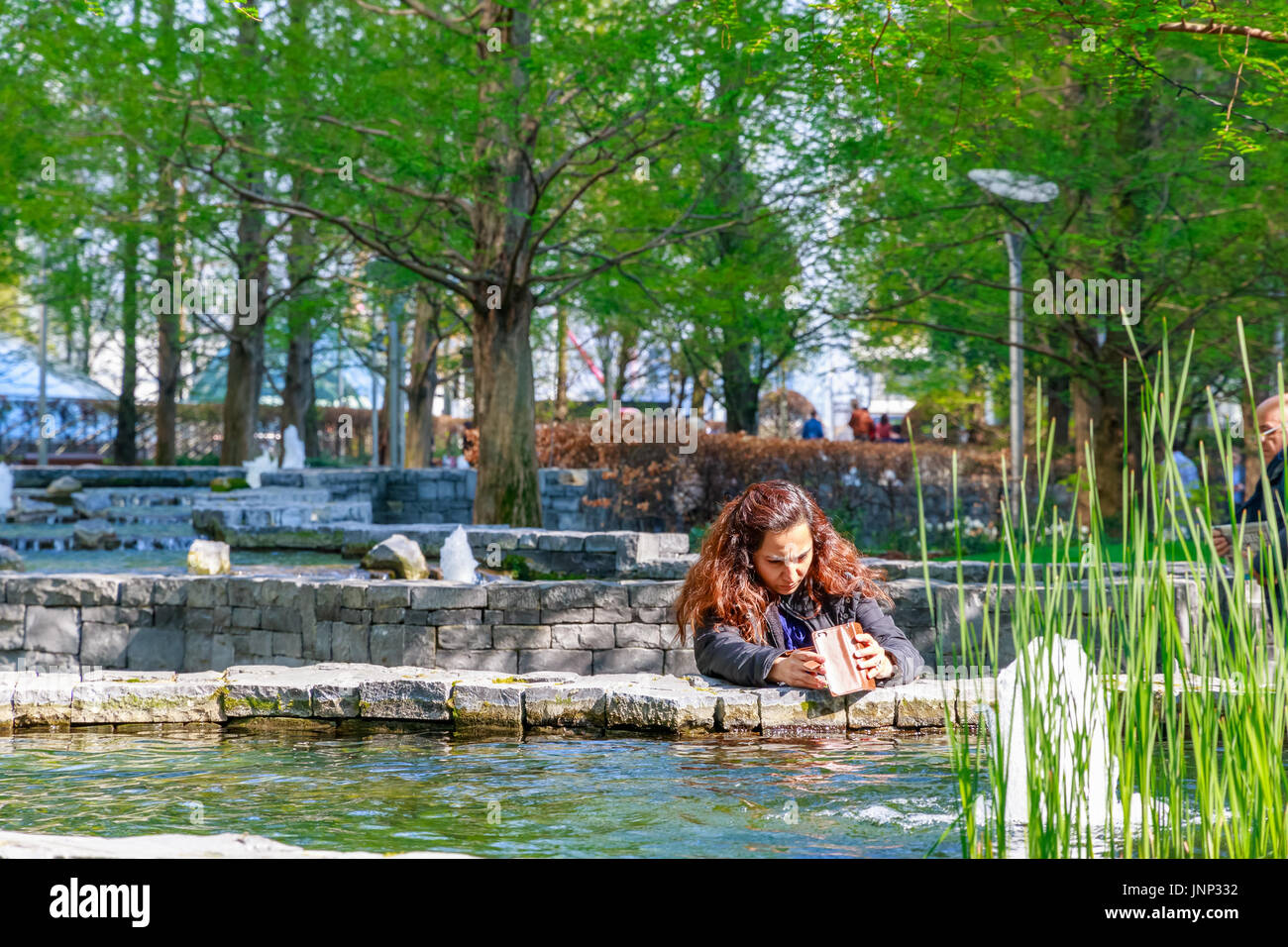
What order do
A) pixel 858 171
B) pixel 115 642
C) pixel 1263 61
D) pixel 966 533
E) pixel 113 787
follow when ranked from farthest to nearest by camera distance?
1. pixel 966 533
2. pixel 858 171
3. pixel 115 642
4. pixel 1263 61
5. pixel 113 787

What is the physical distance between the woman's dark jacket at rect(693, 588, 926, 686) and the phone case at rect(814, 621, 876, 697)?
0.79ft

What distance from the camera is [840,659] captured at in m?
4.68

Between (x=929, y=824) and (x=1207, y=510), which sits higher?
(x=1207, y=510)

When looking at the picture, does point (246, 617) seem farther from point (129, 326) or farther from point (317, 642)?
point (129, 326)

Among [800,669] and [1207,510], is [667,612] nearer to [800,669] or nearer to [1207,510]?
[800,669]

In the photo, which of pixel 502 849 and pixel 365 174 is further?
pixel 365 174

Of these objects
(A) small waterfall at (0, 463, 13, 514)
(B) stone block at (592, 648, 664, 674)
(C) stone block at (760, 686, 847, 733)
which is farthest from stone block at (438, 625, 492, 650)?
(A) small waterfall at (0, 463, 13, 514)

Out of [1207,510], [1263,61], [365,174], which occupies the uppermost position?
[365,174]

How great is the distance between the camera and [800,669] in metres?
4.82

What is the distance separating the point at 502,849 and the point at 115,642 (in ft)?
19.1

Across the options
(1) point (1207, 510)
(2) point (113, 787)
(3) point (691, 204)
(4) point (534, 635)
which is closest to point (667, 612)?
(4) point (534, 635)

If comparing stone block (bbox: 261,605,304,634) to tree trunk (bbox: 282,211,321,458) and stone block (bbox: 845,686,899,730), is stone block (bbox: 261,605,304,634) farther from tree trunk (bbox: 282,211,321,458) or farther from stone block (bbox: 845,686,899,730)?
tree trunk (bbox: 282,211,321,458)

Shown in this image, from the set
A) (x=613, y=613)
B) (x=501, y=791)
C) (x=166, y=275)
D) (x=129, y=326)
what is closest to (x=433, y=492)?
(x=166, y=275)

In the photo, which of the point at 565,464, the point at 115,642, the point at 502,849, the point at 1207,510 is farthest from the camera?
the point at 565,464
